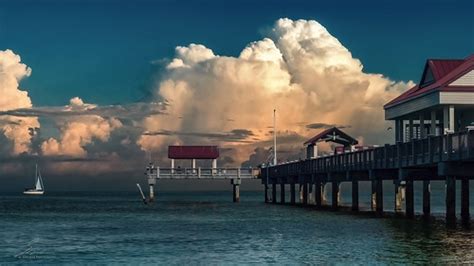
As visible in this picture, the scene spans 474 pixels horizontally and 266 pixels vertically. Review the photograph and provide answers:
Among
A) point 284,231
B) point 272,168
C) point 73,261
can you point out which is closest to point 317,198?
point 272,168

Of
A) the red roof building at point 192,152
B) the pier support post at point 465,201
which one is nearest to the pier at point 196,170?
the red roof building at point 192,152

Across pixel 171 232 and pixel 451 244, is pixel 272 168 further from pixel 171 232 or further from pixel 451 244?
pixel 451 244

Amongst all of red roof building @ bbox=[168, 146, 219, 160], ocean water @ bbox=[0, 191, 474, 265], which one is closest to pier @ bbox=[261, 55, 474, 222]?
ocean water @ bbox=[0, 191, 474, 265]

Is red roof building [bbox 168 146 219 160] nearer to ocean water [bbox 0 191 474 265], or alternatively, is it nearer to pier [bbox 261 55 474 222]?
pier [bbox 261 55 474 222]

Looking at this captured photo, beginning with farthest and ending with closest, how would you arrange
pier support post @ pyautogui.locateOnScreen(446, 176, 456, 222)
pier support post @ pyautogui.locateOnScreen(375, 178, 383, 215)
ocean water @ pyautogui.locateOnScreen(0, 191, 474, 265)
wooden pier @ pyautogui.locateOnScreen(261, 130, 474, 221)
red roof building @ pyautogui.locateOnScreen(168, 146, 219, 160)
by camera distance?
1. red roof building @ pyautogui.locateOnScreen(168, 146, 219, 160)
2. pier support post @ pyautogui.locateOnScreen(375, 178, 383, 215)
3. pier support post @ pyautogui.locateOnScreen(446, 176, 456, 222)
4. wooden pier @ pyautogui.locateOnScreen(261, 130, 474, 221)
5. ocean water @ pyautogui.locateOnScreen(0, 191, 474, 265)

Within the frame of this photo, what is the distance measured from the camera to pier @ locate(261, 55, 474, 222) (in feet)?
141

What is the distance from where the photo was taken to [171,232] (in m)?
46.7

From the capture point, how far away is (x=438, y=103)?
54.2m

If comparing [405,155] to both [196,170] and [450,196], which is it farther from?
[196,170]

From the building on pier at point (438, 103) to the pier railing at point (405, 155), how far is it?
2368 millimetres

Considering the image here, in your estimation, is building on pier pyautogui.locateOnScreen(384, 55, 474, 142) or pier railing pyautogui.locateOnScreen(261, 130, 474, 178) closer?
pier railing pyautogui.locateOnScreen(261, 130, 474, 178)

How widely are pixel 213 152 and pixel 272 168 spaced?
9.23m

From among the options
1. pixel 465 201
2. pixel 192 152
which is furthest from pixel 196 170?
pixel 465 201

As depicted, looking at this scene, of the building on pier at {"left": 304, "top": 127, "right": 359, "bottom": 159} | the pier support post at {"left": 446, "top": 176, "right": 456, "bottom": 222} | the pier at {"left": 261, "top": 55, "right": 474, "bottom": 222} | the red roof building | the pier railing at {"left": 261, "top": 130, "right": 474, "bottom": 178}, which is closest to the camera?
the pier railing at {"left": 261, "top": 130, "right": 474, "bottom": 178}
